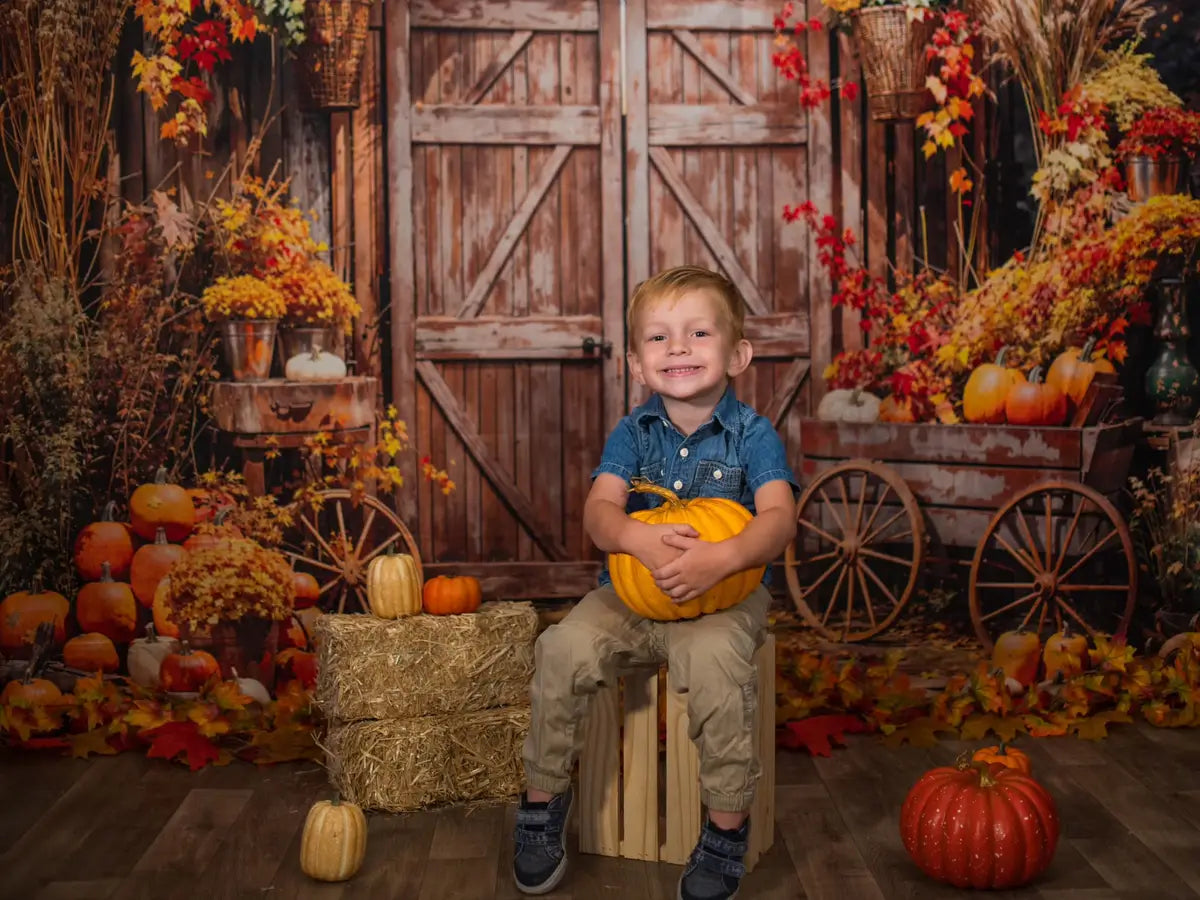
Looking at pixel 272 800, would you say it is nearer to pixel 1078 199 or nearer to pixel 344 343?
pixel 344 343

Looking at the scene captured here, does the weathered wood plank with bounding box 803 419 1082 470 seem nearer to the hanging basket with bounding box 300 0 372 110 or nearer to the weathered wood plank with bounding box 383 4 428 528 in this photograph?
the weathered wood plank with bounding box 383 4 428 528

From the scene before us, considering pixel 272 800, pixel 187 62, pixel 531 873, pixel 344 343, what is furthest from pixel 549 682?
pixel 187 62

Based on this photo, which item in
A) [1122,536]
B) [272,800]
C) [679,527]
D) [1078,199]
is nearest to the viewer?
[679,527]

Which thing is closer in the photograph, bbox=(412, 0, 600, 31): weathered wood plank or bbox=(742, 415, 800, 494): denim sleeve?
bbox=(742, 415, 800, 494): denim sleeve

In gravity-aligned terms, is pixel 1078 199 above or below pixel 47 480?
above

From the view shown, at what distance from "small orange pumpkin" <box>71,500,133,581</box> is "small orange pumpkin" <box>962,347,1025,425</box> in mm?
2492

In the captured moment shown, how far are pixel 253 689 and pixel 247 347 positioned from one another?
38.3 inches

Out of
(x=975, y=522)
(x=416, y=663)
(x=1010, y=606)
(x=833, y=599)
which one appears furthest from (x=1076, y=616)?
(x=416, y=663)

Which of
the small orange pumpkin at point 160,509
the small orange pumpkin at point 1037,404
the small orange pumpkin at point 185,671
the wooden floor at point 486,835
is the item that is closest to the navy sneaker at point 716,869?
the wooden floor at point 486,835

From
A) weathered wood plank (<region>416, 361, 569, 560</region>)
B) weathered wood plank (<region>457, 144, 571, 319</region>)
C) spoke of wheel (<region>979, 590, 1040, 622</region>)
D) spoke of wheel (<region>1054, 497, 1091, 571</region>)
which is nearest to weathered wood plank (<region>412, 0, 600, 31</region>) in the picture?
weathered wood plank (<region>457, 144, 571, 319</region>)

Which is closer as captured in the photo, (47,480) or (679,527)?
(679,527)

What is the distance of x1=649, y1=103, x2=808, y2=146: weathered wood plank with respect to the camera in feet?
14.2

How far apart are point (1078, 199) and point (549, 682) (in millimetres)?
2447

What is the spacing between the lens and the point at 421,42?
4.28 metres
